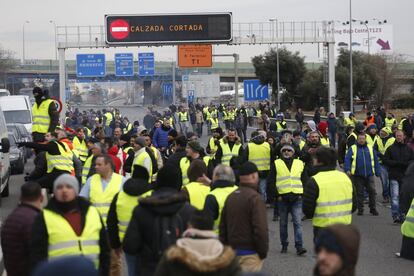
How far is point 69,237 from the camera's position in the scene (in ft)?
22.6

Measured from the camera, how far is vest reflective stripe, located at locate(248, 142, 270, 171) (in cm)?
1689

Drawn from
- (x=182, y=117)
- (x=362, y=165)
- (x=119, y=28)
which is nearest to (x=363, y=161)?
(x=362, y=165)

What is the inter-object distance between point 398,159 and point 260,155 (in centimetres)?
266

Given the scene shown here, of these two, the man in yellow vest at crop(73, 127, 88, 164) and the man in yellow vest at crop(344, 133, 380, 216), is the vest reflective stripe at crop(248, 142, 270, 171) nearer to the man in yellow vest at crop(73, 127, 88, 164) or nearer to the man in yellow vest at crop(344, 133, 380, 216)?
the man in yellow vest at crop(344, 133, 380, 216)

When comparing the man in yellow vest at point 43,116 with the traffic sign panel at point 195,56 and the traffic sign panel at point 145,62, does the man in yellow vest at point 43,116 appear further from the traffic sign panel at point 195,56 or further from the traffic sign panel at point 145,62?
the traffic sign panel at point 145,62

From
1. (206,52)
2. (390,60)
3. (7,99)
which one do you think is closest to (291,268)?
(7,99)

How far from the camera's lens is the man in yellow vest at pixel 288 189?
12.6m

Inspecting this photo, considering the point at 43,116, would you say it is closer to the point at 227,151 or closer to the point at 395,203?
the point at 227,151

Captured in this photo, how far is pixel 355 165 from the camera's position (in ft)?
54.3

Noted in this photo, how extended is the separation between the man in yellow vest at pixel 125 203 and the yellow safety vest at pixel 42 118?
8092 mm

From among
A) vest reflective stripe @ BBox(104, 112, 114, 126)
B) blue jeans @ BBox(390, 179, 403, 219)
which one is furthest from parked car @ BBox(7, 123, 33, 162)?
blue jeans @ BBox(390, 179, 403, 219)

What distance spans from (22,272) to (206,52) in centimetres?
4395

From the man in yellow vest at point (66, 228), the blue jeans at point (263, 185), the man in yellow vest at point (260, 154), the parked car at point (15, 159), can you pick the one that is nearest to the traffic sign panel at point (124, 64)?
the parked car at point (15, 159)

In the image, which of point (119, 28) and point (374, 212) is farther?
point (119, 28)
